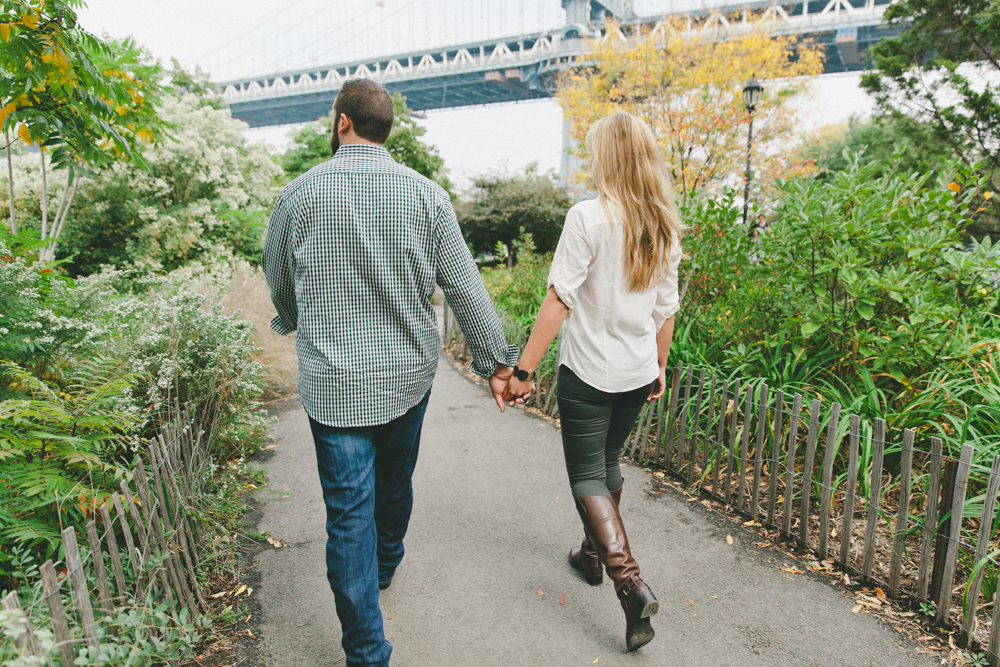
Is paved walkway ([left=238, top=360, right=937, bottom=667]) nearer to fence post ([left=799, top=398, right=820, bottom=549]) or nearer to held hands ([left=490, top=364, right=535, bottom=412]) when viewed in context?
fence post ([left=799, top=398, right=820, bottom=549])

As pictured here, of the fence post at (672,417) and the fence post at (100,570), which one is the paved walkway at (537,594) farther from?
the fence post at (100,570)

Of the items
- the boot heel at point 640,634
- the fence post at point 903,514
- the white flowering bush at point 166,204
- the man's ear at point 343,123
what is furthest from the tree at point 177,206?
the fence post at point 903,514

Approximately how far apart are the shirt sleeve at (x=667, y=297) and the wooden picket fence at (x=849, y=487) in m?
0.92

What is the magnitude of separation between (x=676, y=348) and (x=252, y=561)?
10.4 feet

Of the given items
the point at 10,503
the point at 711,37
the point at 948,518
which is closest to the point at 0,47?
the point at 10,503

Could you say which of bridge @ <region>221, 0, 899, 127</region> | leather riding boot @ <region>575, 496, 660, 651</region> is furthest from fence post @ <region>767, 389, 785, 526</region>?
bridge @ <region>221, 0, 899, 127</region>

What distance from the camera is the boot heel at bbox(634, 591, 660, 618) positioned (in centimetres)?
206

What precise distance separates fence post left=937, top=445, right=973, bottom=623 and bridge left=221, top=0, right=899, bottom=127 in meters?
38.6

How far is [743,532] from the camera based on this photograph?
10.2ft

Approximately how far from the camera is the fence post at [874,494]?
2480 millimetres

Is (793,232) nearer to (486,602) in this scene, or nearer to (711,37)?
(486,602)

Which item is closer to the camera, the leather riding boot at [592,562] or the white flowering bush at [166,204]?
the leather riding boot at [592,562]

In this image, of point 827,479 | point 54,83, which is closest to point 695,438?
point 827,479

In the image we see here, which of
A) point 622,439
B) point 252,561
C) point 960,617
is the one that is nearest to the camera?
point 960,617
